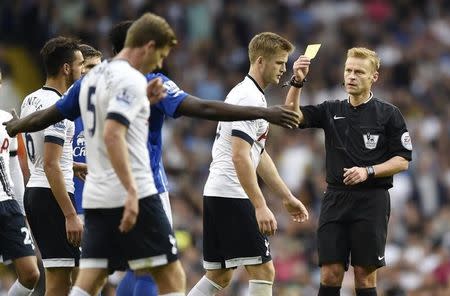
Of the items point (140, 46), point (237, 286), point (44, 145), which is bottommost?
point (237, 286)

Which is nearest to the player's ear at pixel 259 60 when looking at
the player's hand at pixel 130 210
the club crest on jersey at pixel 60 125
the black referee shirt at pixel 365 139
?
the black referee shirt at pixel 365 139

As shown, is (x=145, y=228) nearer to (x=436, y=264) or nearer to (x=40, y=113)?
(x=40, y=113)

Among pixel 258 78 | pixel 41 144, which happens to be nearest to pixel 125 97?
pixel 41 144

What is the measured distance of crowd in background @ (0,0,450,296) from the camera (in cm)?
1686

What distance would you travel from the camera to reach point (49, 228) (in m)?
9.81

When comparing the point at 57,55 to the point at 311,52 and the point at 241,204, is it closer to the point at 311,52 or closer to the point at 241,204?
the point at 241,204

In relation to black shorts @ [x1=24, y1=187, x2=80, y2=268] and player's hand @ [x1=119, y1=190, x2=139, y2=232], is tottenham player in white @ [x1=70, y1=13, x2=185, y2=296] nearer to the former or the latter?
player's hand @ [x1=119, y1=190, x2=139, y2=232]

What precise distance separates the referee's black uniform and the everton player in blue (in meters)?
1.65

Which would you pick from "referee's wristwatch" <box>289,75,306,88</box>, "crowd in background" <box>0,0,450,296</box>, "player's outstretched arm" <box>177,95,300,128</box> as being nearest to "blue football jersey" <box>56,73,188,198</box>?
"player's outstretched arm" <box>177,95,300,128</box>

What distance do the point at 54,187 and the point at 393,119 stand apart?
2951mm

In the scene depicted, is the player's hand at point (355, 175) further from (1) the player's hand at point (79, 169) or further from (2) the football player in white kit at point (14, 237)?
(2) the football player in white kit at point (14, 237)

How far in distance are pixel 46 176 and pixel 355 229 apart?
265 centimetres

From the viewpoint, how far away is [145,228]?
8039mm

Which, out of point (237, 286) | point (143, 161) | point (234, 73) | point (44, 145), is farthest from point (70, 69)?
point (234, 73)
